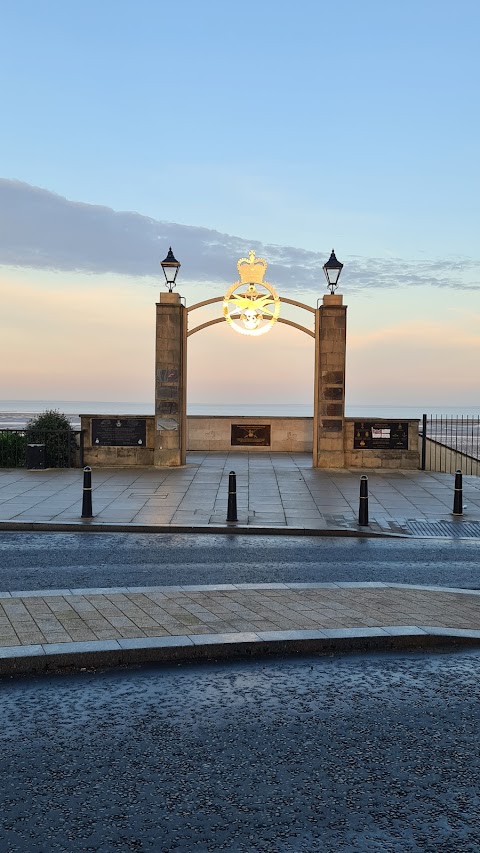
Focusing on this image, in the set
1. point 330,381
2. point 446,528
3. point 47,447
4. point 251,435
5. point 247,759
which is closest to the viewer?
point 247,759

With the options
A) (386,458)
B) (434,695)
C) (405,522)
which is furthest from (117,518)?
(386,458)

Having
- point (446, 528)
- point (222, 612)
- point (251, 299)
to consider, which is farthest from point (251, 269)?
point (222, 612)

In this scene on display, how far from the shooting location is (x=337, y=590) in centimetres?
827

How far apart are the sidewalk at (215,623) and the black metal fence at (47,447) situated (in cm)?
1438

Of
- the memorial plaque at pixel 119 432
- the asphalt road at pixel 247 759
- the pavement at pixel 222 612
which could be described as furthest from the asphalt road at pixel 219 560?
the memorial plaque at pixel 119 432

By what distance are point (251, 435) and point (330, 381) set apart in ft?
17.4

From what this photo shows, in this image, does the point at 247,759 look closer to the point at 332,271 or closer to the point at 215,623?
the point at 215,623

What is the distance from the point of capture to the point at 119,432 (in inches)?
880

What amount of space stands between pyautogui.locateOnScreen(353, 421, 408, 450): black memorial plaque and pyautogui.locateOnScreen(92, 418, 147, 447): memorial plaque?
636 centimetres

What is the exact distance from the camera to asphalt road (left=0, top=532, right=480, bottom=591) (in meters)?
9.20

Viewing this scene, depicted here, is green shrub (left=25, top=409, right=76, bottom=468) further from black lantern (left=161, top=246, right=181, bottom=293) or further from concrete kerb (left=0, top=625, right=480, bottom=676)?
concrete kerb (left=0, top=625, right=480, bottom=676)

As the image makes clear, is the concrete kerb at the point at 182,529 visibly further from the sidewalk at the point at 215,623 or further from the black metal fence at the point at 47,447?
the black metal fence at the point at 47,447

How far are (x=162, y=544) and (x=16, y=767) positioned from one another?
717 centimetres

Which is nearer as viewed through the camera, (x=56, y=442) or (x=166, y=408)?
(x=56, y=442)
